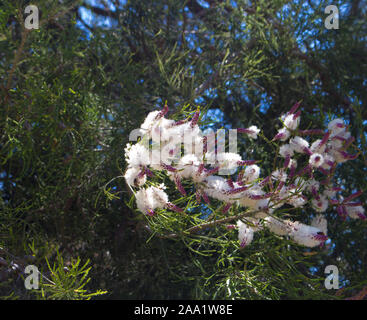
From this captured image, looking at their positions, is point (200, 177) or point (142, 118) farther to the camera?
point (142, 118)

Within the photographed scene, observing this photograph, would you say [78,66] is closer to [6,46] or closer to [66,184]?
[6,46]

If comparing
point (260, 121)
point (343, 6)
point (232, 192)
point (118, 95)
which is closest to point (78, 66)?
point (118, 95)

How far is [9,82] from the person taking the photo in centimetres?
72

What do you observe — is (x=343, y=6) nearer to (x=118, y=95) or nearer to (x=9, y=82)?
(x=118, y=95)

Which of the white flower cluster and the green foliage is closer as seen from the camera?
the white flower cluster

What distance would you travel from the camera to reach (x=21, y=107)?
0.73m

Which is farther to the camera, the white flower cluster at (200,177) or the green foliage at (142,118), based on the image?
the green foliage at (142,118)

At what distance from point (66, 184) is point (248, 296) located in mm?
393
